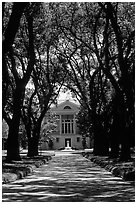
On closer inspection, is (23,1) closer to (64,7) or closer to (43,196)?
(43,196)

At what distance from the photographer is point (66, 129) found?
3767 inches

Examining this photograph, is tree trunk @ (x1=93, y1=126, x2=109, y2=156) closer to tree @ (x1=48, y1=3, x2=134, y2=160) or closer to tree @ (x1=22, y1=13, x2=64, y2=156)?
tree @ (x1=48, y1=3, x2=134, y2=160)

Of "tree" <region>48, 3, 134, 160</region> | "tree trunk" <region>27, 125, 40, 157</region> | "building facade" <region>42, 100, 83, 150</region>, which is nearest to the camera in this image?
"tree" <region>48, 3, 134, 160</region>

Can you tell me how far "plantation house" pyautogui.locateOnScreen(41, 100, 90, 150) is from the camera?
9388 cm

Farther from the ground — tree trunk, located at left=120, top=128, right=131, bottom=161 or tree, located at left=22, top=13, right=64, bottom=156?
tree, located at left=22, top=13, right=64, bottom=156

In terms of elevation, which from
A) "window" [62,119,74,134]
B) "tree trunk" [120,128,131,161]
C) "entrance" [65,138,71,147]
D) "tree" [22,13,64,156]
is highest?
"tree" [22,13,64,156]

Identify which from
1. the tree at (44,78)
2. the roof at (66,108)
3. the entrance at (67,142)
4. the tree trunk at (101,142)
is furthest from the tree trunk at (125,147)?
the entrance at (67,142)

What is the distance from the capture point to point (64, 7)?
26.8 m

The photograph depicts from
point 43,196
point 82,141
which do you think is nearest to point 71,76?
point 43,196

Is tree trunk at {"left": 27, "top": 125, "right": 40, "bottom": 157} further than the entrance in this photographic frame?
No

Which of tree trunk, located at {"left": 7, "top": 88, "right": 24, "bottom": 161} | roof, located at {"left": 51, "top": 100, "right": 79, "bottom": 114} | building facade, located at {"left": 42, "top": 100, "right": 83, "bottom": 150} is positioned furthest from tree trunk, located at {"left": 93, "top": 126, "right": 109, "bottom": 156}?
building facade, located at {"left": 42, "top": 100, "right": 83, "bottom": 150}

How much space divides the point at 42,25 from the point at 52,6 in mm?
1497

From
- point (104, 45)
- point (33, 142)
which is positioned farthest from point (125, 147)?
point (33, 142)

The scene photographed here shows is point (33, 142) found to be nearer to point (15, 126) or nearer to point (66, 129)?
point (15, 126)
